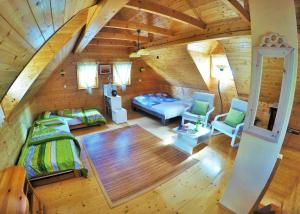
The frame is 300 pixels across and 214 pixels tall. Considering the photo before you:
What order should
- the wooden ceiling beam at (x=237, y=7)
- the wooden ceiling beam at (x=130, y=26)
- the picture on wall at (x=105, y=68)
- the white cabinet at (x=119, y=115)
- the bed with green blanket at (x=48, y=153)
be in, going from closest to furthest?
the wooden ceiling beam at (x=237, y=7) → the bed with green blanket at (x=48, y=153) → the wooden ceiling beam at (x=130, y=26) → the white cabinet at (x=119, y=115) → the picture on wall at (x=105, y=68)

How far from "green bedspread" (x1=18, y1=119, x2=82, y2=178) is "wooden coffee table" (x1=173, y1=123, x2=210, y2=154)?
203 cm

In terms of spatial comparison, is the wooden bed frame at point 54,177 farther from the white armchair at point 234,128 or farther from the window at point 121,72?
the window at point 121,72

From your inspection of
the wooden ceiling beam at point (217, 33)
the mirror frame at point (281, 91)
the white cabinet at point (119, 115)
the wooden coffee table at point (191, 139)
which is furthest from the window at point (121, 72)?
the mirror frame at point (281, 91)

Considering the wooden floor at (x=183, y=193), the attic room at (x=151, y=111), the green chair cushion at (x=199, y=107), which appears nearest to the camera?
the attic room at (x=151, y=111)

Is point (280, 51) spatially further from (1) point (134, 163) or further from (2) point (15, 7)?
(1) point (134, 163)

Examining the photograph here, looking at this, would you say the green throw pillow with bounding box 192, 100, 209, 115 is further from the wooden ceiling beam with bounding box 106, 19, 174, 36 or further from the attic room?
the wooden ceiling beam with bounding box 106, 19, 174, 36

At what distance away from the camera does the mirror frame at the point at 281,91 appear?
145cm

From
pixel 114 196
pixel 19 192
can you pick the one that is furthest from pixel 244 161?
pixel 19 192

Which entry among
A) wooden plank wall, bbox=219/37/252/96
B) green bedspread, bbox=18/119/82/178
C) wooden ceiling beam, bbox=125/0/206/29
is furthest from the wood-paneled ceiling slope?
green bedspread, bbox=18/119/82/178

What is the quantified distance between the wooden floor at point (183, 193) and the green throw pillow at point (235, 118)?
102cm

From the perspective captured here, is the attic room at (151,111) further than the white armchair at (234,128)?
No

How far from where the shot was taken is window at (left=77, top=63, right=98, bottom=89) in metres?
5.21

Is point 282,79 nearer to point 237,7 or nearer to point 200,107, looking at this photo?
point 237,7

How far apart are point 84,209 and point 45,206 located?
0.51m
